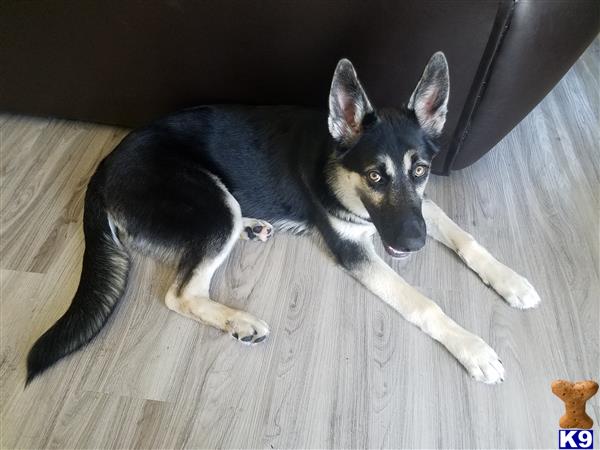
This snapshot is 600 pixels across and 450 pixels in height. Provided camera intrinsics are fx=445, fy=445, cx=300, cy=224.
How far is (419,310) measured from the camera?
2.04m

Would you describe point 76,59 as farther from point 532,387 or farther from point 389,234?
point 532,387

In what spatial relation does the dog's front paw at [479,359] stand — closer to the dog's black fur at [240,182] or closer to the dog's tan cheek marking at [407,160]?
the dog's black fur at [240,182]

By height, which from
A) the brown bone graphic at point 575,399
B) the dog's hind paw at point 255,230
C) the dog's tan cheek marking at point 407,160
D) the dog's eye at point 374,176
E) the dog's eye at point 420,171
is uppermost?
the dog's tan cheek marking at point 407,160

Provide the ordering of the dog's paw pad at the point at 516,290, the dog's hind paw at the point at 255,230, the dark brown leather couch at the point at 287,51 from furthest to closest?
1. the dog's hind paw at the point at 255,230
2. the dog's paw pad at the point at 516,290
3. the dark brown leather couch at the point at 287,51

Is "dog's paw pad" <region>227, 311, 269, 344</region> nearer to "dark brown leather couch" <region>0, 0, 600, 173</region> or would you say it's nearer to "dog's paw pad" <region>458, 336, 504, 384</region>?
"dog's paw pad" <region>458, 336, 504, 384</region>

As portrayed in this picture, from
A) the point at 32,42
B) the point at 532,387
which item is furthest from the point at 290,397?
the point at 32,42

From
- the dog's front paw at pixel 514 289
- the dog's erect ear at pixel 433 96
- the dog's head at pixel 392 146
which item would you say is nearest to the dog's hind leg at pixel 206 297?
the dog's head at pixel 392 146

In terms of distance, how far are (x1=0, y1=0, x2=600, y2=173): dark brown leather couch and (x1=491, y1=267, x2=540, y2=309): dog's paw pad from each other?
30.3 inches

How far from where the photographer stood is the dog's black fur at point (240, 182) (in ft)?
6.02

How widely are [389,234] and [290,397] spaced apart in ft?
2.67

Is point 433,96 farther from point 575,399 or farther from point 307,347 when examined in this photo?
point 575,399

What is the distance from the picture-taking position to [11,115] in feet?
10.5

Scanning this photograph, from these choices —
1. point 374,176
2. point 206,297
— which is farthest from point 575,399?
point 206,297

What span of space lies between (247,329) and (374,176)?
2.92ft
